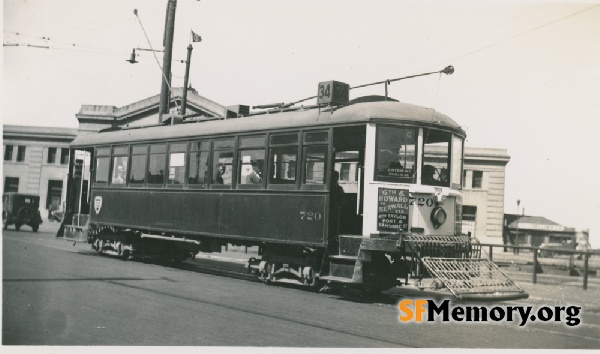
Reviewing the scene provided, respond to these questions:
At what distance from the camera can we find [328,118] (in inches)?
416

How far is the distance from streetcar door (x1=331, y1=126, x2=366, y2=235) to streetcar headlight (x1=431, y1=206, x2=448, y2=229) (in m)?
1.18

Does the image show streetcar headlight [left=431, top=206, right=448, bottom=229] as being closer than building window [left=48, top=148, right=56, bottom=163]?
Yes

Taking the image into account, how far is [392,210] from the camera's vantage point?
988cm

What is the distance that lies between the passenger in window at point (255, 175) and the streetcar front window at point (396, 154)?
2.53 metres

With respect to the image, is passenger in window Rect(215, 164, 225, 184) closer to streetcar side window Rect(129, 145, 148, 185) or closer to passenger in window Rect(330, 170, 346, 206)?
passenger in window Rect(330, 170, 346, 206)

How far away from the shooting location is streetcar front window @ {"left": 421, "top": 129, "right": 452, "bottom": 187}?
Result: 1023 cm

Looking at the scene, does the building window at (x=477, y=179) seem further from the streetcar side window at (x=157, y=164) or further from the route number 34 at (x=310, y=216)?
the route number 34 at (x=310, y=216)

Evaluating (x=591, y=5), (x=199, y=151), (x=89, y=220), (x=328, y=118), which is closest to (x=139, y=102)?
(x=89, y=220)

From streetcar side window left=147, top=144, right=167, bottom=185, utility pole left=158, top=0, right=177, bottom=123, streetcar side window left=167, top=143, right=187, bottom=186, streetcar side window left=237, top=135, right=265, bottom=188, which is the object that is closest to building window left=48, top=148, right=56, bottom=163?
utility pole left=158, top=0, right=177, bottom=123

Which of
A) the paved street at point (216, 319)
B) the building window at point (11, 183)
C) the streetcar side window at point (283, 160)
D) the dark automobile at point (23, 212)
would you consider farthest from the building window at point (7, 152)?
the dark automobile at point (23, 212)

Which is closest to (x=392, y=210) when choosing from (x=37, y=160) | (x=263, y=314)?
(x=263, y=314)

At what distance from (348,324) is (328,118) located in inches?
149

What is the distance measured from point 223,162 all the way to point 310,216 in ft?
8.60

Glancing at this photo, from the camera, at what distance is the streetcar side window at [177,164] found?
44.0ft
